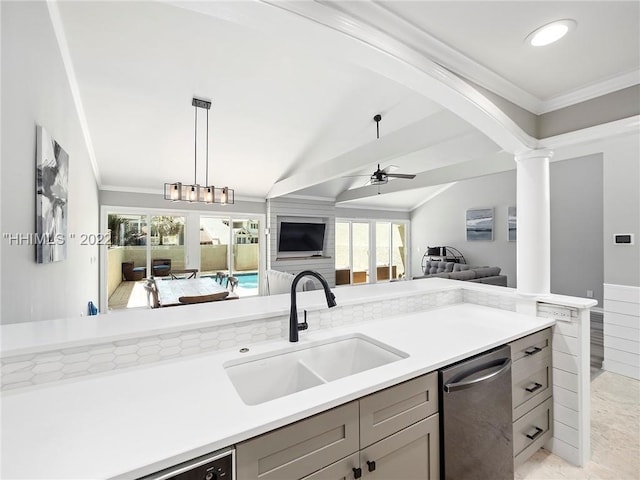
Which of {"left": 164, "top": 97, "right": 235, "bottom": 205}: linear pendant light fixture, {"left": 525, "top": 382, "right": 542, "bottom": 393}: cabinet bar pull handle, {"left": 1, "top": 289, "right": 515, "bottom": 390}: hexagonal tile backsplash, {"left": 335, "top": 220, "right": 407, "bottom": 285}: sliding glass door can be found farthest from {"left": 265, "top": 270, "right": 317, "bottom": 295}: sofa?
{"left": 335, "top": 220, "right": 407, "bottom": 285}: sliding glass door

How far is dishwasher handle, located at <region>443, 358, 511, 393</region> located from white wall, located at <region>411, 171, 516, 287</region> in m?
6.01

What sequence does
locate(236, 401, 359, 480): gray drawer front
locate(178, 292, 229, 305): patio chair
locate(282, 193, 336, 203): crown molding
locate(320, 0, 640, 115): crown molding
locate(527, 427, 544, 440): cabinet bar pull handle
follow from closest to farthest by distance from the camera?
locate(236, 401, 359, 480): gray drawer front → locate(320, 0, 640, 115): crown molding → locate(527, 427, 544, 440): cabinet bar pull handle → locate(178, 292, 229, 305): patio chair → locate(282, 193, 336, 203): crown molding

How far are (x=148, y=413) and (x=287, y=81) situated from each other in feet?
10.3

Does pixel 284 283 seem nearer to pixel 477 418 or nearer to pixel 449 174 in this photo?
pixel 477 418

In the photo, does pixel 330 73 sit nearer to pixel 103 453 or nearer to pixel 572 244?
pixel 103 453

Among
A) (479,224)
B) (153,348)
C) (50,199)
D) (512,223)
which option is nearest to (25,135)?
(50,199)

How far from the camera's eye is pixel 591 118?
6.49 feet

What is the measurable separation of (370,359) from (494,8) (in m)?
1.80

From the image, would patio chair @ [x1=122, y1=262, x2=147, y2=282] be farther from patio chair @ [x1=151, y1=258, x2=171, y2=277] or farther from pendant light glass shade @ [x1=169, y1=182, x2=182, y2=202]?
pendant light glass shade @ [x1=169, y1=182, x2=182, y2=202]

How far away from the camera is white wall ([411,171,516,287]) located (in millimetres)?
6758

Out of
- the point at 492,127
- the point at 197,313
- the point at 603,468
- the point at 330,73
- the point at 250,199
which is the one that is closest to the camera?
the point at 197,313

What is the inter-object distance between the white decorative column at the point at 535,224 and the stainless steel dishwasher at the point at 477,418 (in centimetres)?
84

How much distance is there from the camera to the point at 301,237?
288 inches

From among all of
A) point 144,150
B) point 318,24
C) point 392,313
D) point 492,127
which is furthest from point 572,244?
point 144,150
